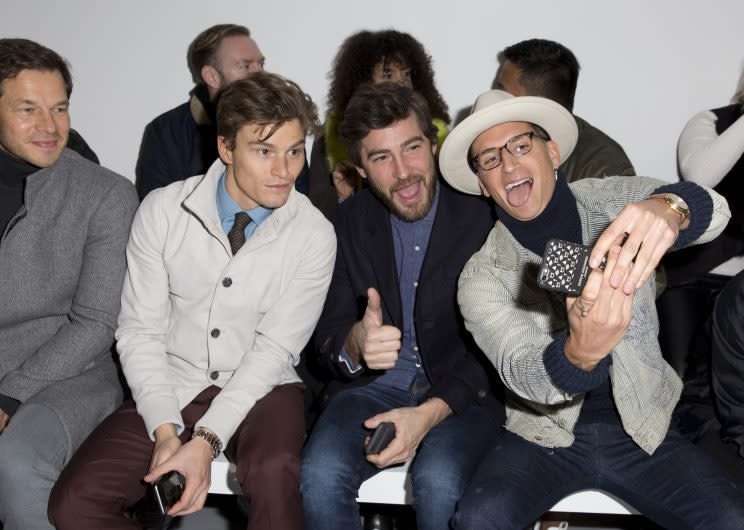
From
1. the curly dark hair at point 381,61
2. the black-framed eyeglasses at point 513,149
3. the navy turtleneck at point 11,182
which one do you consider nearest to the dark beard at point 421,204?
the black-framed eyeglasses at point 513,149

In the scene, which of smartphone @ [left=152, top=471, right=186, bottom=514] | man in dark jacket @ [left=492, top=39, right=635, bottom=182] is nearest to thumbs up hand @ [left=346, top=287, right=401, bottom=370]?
smartphone @ [left=152, top=471, right=186, bottom=514]

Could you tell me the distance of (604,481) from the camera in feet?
6.63

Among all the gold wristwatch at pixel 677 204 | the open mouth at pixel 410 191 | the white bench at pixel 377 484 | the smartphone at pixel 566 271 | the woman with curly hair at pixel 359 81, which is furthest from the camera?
the woman with curly hair at pixel 359 81

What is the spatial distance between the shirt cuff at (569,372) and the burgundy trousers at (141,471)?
755 mm

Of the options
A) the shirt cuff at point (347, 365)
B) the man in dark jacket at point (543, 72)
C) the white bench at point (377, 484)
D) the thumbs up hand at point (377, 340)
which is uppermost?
the man in dark jacket at point (543, 72)

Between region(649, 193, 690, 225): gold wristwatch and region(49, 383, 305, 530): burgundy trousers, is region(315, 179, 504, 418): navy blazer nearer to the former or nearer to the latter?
region(49, 383, 305, 530): burgundy trousers

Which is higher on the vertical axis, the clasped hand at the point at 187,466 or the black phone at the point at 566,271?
the black phone at the point at 566,271

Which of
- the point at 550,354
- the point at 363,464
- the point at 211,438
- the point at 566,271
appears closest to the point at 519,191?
the point at 550,354

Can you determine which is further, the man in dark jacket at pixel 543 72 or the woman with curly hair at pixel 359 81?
the woman with curly hair at pixel 359 81

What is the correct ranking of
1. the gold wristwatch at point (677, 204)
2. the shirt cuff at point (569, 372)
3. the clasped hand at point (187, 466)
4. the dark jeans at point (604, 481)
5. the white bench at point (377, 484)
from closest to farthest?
1. the shirt cuff at point (569, 372)
2. the gold wristwatch at point (677, 204)
3. the dark jeans at point (604, 481)
4. the clasped hand at point (187, 466)
5. the white bench at point (377, 484)

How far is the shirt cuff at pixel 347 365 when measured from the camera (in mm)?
2332

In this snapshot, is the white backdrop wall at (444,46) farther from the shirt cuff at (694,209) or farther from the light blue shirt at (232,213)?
the shirt cuff at (694,209)

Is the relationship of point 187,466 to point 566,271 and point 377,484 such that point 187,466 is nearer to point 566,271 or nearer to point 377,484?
point 377,484

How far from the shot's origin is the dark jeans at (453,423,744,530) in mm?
1874
